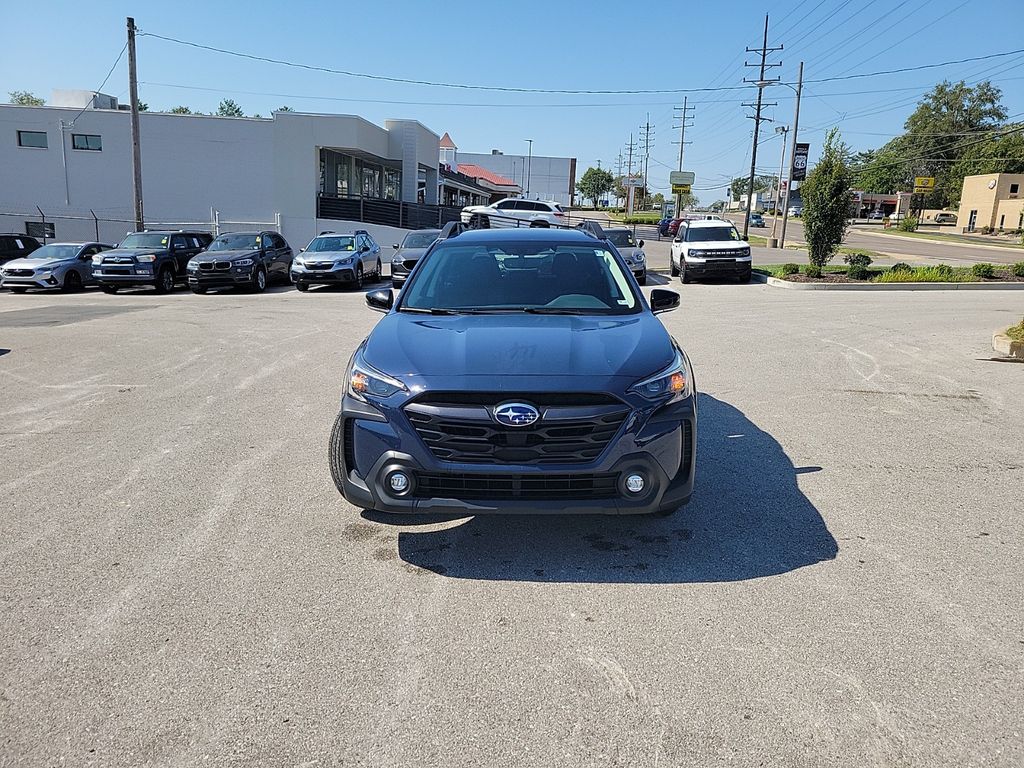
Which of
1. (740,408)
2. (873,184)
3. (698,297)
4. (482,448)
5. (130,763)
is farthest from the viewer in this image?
(873,184)

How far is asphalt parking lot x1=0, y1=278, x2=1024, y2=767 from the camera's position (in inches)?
108

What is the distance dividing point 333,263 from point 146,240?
5574 millimetres

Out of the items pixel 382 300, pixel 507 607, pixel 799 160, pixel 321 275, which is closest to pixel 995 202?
pixel 799 160

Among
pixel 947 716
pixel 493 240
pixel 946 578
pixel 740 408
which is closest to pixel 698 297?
pixel 740 408

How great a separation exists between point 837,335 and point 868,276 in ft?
41.9

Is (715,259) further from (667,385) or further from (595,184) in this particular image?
(595,184)

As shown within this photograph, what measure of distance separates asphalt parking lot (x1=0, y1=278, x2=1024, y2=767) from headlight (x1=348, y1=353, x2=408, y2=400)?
90 cm

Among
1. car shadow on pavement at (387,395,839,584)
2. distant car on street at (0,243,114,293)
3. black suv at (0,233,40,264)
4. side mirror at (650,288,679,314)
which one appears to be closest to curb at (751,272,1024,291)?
side mirror at (650,288,679,314)

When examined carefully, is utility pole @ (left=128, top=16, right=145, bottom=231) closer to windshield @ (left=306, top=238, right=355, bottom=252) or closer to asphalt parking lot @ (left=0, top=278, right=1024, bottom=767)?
windshield @ (left=306, top=238, right=355, bottom=252)

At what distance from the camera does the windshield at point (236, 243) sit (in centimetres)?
2178

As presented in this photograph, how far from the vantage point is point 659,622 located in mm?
3531

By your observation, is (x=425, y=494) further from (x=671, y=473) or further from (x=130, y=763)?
(x=130, y=763)

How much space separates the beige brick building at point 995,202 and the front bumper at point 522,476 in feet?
270

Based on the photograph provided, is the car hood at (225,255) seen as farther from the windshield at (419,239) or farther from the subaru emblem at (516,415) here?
the subaru emblem at (516,415)
